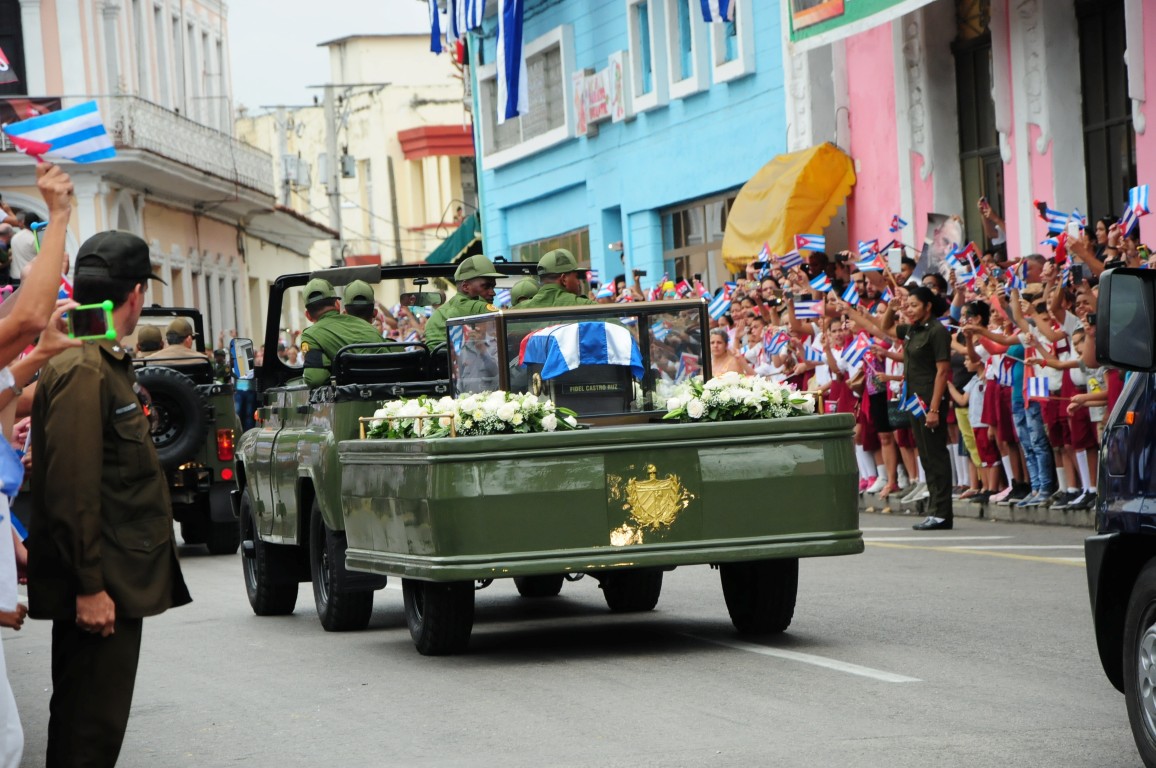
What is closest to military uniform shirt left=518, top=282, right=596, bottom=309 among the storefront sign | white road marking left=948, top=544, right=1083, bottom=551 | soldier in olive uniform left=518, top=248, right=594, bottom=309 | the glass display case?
soldier in olive uniform left=518, top=248, right=594, bottom=309

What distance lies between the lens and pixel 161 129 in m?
45.3

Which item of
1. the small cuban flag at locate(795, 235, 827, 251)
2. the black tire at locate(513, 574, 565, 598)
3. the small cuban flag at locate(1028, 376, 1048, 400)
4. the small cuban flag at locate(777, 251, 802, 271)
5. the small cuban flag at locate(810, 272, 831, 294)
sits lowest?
the black tire at locate(513, 574, 565, 598)

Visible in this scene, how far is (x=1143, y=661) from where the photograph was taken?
7.26 meters

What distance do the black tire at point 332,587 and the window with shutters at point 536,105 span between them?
26.5 m

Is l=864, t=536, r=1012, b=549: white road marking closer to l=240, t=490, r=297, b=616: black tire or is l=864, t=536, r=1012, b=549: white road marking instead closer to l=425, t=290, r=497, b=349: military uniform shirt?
l=425, t=290, r=497, b=349: military uniform shirt

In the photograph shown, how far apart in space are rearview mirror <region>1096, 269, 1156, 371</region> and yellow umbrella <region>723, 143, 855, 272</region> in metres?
21.1

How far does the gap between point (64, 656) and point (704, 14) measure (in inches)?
986

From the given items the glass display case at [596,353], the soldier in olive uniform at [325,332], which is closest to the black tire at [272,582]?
the soldier in olive uniform at [325,332]

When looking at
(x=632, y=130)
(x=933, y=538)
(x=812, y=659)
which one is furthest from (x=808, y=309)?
(x=632, y=130)

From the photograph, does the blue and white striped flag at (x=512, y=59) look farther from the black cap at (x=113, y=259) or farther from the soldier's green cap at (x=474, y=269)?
the black cap at (x=113, y=259)

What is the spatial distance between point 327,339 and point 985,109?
50.2ft

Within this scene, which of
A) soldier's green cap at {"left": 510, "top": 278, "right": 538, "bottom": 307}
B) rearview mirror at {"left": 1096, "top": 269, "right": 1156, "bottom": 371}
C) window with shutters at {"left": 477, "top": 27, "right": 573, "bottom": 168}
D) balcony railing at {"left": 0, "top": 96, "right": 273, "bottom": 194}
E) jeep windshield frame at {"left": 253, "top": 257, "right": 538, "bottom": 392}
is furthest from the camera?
balcony railing at {"left": 0, "top": 96, "right": 273, "bottom": 194}

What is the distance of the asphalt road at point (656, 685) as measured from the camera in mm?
8266

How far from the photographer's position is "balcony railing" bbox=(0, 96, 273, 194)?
A: 43.3 m
